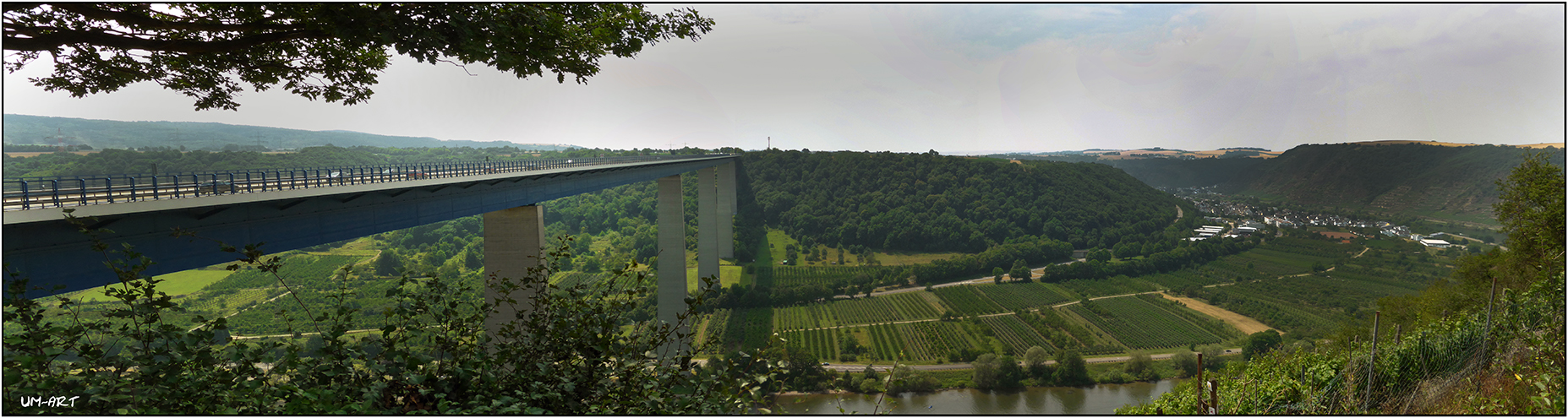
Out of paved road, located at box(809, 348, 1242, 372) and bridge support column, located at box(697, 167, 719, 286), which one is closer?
paved road, located at box(809, 348, 1242, 372)

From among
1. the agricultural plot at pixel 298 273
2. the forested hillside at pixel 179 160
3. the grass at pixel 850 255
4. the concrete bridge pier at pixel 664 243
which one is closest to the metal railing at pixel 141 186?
the forested hillside at pixel 179 160

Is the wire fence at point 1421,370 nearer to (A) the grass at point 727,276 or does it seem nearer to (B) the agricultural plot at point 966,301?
(B) the agricultural plot at point 966,301

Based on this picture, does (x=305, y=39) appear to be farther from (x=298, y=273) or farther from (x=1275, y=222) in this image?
(x=1275, y=222)

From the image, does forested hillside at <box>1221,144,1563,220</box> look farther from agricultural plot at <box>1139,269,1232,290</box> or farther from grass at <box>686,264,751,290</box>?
grass at <box>686,264,751,290</box>

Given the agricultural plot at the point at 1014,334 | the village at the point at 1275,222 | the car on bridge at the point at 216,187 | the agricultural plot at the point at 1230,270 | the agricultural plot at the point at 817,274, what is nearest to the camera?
the car on bridge at the point at 216,187

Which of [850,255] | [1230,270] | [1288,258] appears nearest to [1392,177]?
[1288,258]

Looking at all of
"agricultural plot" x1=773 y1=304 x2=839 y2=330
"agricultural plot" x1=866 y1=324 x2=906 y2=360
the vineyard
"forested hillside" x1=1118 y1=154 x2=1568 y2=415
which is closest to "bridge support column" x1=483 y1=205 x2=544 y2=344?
"forested hillside" x1=1118 y1=154 x2=1568 y2=415

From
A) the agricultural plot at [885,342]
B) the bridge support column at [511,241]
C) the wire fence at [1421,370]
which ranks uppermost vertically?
the bridge support column at [511,241]
